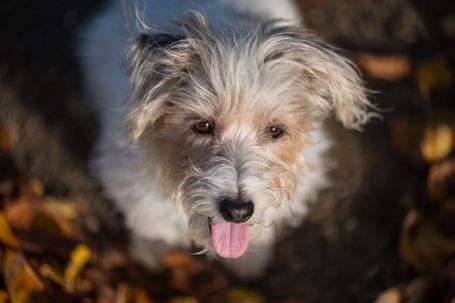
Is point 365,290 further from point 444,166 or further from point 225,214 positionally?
point 225,214

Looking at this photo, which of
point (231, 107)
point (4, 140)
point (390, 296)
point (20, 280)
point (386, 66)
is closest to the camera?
point (231, 107)

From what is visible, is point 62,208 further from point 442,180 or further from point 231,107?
point 442,180

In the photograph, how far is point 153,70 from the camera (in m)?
2.77

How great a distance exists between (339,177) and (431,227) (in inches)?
26.2

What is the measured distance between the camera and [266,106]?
9.14 feet

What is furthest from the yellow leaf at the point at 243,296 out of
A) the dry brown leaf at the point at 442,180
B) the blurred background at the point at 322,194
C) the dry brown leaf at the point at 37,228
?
the dry brown leaf at the point at 442,180

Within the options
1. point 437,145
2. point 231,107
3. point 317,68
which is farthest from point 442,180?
point 231,107

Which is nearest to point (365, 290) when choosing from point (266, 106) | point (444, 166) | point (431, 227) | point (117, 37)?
point (431, 227)

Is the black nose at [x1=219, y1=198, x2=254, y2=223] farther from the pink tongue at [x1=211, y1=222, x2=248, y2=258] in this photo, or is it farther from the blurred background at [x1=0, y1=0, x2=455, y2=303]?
the blurred background at [x1=0, y1=0, x2=455, y2=303]

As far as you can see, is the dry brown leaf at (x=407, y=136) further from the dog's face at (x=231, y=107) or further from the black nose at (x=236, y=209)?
the black nose at (x=236, y=209)

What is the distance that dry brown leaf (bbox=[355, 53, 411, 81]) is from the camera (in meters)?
4.13

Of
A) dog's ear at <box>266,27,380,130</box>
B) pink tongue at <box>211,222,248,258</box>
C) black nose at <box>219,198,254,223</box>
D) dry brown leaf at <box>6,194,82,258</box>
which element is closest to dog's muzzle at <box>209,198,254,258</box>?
pink tongue at <box>211,222,248,258</box>

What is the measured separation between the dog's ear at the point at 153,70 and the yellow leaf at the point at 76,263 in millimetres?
1009

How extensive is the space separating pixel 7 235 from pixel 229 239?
1306 millimetres
